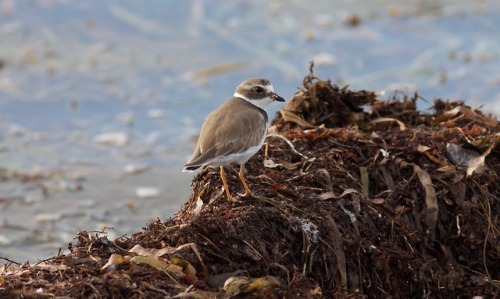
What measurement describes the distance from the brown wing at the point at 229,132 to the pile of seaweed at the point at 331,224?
9.9 inches

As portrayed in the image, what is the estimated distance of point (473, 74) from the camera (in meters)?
11.7

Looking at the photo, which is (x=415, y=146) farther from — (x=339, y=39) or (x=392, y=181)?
(x=339, y=39)

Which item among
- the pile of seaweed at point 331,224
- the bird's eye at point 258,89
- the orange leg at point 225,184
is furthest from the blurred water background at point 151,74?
the orange leg at point 225,184

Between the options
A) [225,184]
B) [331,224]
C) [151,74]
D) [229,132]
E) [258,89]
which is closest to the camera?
[331,224]

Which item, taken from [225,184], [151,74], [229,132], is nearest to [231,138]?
[229,132]

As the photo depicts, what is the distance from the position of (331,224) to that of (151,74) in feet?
24.6

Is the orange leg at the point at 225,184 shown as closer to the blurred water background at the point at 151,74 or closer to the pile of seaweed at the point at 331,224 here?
the pile of seaweed at the point at 331,224

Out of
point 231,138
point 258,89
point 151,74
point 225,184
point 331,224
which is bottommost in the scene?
point 331,224

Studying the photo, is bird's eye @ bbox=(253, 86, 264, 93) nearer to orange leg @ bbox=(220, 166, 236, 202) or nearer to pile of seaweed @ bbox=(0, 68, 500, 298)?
pile of seaweed @ bbox=(0, 68, 500, 298)

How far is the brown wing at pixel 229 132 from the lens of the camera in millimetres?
5117

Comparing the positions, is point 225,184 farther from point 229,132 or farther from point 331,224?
point 331,224

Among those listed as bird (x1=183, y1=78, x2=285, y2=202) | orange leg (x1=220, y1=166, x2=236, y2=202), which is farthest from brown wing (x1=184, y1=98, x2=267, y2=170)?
orange leg (x1=220, y1=166, x2=236, y2=202)

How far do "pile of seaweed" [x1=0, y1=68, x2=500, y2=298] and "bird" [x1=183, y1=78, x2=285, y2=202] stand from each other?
0.19 metres

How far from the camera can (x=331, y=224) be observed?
5008mm
